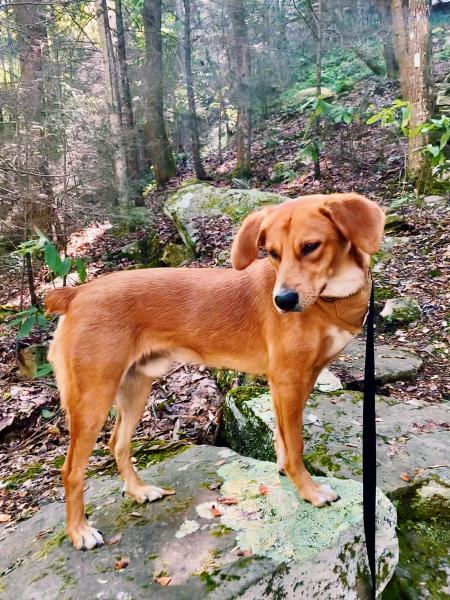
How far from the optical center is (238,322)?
3.00 m

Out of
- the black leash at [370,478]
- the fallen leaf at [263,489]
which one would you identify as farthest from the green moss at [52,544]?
the black leash at [370,478]

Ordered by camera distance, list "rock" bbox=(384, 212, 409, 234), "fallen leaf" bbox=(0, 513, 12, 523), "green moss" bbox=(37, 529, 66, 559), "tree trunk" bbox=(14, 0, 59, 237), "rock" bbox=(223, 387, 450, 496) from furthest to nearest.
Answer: "rock" bbox=(384, 212, 409, 234) → "tree trunk" bbox=(14, 0, 59, 237) → "fallen leaf" bbox=(0, 513, 12, 523) → "rock" bbox=(223, 387, 450, 496) → "green moss" bbox=(37, 529, 66, 559)

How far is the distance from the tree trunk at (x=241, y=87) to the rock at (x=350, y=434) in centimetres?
1191

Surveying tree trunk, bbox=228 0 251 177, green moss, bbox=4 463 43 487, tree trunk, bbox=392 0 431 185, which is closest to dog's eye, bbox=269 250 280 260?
green moss, bbox=4 463 43 487

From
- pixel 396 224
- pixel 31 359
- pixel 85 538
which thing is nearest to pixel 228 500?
pixel 85 538

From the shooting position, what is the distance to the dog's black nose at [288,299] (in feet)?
7.85

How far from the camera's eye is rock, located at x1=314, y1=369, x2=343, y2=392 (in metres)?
4.61

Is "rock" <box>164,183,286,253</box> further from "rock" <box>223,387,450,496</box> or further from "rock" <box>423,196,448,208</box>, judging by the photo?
"rock" <box>223,387,450,496</box>

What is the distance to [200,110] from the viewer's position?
21.6 m

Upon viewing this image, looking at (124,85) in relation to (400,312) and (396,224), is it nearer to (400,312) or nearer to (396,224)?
(396,224)

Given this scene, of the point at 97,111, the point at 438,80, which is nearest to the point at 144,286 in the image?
the point at 97,111

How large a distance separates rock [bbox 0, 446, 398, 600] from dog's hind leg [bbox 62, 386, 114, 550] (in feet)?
0.30

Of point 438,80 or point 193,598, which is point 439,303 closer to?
point 193,598

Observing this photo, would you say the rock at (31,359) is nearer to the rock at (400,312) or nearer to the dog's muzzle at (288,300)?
the rock at (400,312)
